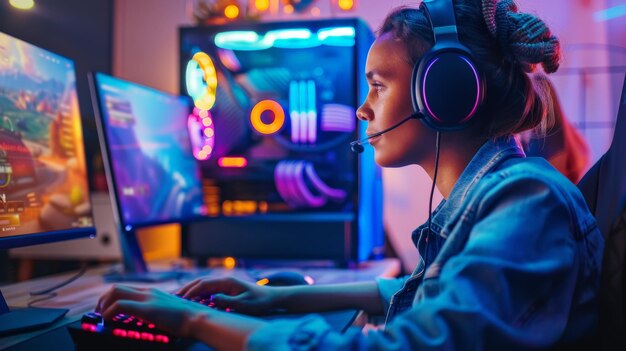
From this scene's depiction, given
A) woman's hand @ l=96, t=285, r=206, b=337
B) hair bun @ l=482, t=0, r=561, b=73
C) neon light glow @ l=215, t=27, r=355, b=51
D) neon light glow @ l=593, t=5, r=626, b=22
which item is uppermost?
neon light glow @ l=593, t=5, r=626, b=22

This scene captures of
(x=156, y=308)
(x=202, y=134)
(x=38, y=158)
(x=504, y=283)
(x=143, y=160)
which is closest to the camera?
(x=504, y=283)

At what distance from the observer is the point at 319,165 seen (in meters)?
1.72

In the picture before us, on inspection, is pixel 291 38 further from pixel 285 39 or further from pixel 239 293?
pixel 239 293

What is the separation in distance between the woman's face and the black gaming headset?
0.06 metres

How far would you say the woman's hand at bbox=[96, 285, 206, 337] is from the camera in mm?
664

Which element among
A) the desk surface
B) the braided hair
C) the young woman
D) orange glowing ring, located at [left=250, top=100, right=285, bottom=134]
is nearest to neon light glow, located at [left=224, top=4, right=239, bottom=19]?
orange glowing ring, located at [left=250, top=100, right=285, bottom=134]

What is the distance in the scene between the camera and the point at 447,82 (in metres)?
0.76

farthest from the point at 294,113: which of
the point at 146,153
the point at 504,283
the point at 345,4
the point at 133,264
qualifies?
the point at 504,283

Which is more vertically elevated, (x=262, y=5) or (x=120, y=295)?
(x=262, y=5)

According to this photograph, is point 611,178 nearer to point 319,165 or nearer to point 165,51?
point 319,165

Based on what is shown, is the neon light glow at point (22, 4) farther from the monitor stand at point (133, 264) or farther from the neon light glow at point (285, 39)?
the monitor stand at point (133, 264)

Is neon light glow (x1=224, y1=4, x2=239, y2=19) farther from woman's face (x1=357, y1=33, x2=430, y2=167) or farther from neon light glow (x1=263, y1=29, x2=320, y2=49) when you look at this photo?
woman's face (x1=357, y1=33, x2=430, y2=167)

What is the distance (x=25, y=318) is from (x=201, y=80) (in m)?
1.05

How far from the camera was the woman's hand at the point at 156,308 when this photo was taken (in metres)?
0.66
